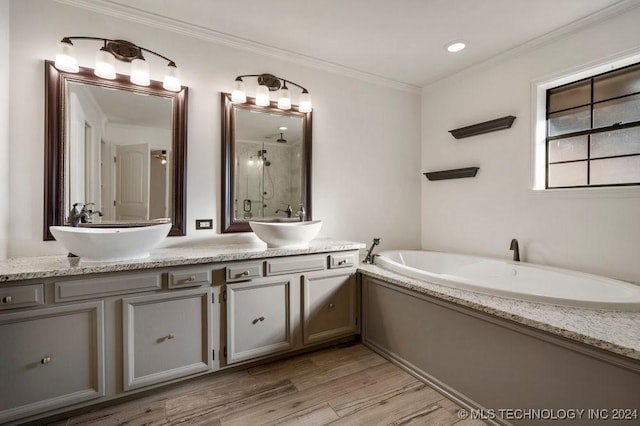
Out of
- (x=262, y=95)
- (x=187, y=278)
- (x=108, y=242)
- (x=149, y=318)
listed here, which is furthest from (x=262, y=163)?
(x=149, y=318)

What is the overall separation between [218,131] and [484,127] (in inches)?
93.1

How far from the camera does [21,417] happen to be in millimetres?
1471

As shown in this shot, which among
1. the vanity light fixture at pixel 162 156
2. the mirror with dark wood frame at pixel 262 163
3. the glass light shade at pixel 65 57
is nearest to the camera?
the glass light shade at pixel 65 57

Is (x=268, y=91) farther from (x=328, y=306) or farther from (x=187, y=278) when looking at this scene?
(x=328, y=306)

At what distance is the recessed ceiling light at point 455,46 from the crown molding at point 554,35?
39cm

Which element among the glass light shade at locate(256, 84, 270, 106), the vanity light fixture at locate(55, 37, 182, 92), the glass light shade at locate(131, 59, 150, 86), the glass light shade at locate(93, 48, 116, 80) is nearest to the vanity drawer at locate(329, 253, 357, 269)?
the glass light shade at locate(256, 84, 270, 106)

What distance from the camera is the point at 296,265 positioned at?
2.18 meters

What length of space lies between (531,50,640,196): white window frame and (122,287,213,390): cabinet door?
2685 mm

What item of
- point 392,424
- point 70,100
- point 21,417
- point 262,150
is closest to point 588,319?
point 392,424

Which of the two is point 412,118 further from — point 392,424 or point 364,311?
point 392,424

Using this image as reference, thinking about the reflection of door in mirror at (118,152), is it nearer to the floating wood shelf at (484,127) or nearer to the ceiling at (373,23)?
the ceiling at (373,23)

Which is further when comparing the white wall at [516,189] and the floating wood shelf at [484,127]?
the floating wood shelf at [484,127]

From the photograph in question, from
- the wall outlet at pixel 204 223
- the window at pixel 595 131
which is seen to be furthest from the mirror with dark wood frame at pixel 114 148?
the window at pixel 595 131

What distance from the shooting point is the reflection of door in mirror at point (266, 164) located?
2.48 meters
